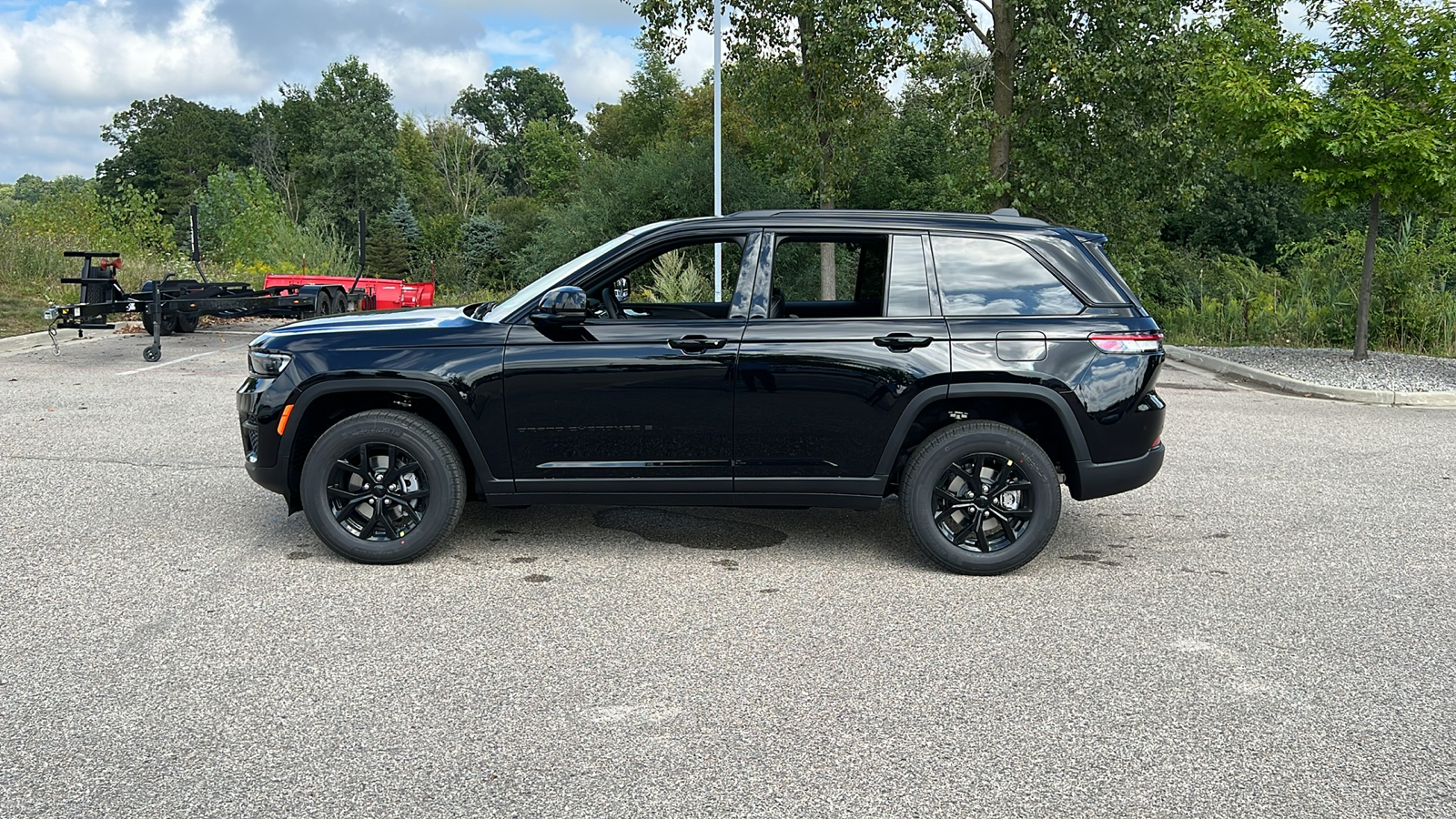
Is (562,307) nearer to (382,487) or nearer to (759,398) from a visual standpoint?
(759,398)

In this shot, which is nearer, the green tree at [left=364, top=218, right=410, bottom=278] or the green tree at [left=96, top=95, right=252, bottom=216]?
the green tree at [left=364, top=218, right=410, bottom=278]

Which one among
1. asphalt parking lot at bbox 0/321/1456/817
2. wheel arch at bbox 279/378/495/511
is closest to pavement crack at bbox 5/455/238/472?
asphalt parking lot at bbox 0/321/1456/817

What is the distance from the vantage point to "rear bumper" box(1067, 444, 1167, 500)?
5.47 metres

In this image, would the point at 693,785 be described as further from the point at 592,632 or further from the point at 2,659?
the point at 2,659

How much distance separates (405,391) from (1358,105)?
12.6 meters

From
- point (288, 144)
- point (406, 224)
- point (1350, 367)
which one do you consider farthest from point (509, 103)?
point (1350, 367)

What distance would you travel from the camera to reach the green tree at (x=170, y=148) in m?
83.0

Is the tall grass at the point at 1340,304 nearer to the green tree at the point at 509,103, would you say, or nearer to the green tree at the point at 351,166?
the green tree at the point at 351,166

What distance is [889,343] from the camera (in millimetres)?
5383

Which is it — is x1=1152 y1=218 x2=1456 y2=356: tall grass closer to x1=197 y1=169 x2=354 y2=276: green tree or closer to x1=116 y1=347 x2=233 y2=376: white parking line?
x1=116 y1=347 x2=233 y2=376: white parking line

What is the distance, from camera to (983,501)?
17.8 ft

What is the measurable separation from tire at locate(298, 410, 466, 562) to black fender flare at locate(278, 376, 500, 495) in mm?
100

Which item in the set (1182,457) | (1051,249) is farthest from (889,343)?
(1182,457)

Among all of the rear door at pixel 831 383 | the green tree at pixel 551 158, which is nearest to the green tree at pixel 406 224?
the green tree at pixel 551 158
